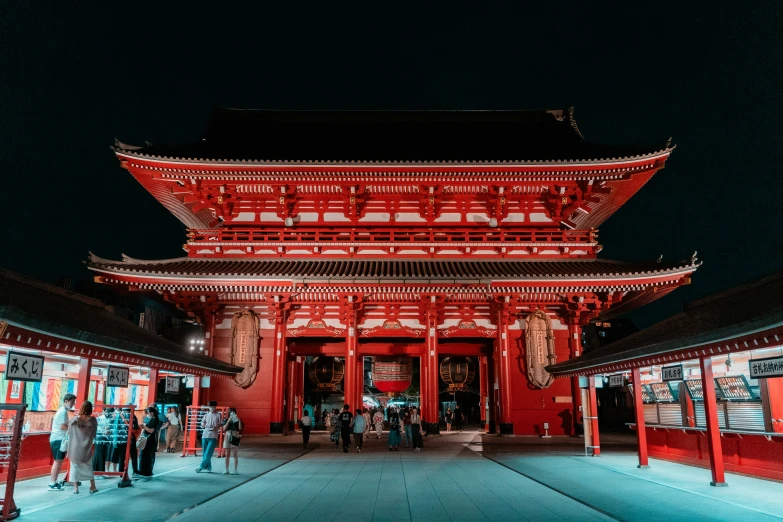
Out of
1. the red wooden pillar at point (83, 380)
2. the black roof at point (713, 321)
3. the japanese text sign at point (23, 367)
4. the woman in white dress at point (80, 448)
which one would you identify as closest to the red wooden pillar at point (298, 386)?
the red wooden pillar at point (83, 380)

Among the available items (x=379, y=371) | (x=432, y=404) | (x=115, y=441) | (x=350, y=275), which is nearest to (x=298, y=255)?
(x=350, y=275)

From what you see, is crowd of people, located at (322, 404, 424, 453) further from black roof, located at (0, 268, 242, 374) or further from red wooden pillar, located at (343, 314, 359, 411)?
black roof, located at (0, 268, 242, 374)

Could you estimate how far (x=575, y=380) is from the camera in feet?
68.1

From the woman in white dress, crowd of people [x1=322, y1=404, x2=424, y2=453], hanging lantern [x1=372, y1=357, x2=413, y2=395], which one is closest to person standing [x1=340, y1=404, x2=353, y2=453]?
crowd of people [x1=322, y1=404, x2=424, y2=453]

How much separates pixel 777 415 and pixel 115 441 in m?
14.8

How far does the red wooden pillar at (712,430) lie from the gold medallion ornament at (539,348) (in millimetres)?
9457

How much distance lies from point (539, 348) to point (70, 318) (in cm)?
1621

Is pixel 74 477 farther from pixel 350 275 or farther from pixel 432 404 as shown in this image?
pixel 432 404

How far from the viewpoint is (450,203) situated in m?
23.7

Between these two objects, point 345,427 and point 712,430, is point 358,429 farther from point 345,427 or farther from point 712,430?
point 712,430

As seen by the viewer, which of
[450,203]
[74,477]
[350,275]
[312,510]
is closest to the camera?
Answer: [312,510]

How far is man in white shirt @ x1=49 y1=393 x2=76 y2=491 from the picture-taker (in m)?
10.2

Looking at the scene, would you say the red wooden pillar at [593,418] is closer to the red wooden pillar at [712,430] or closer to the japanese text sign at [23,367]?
the red wooden pillar at [712,430]

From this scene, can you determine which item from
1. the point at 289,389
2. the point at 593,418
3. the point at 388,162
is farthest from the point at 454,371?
the point at 388,162
